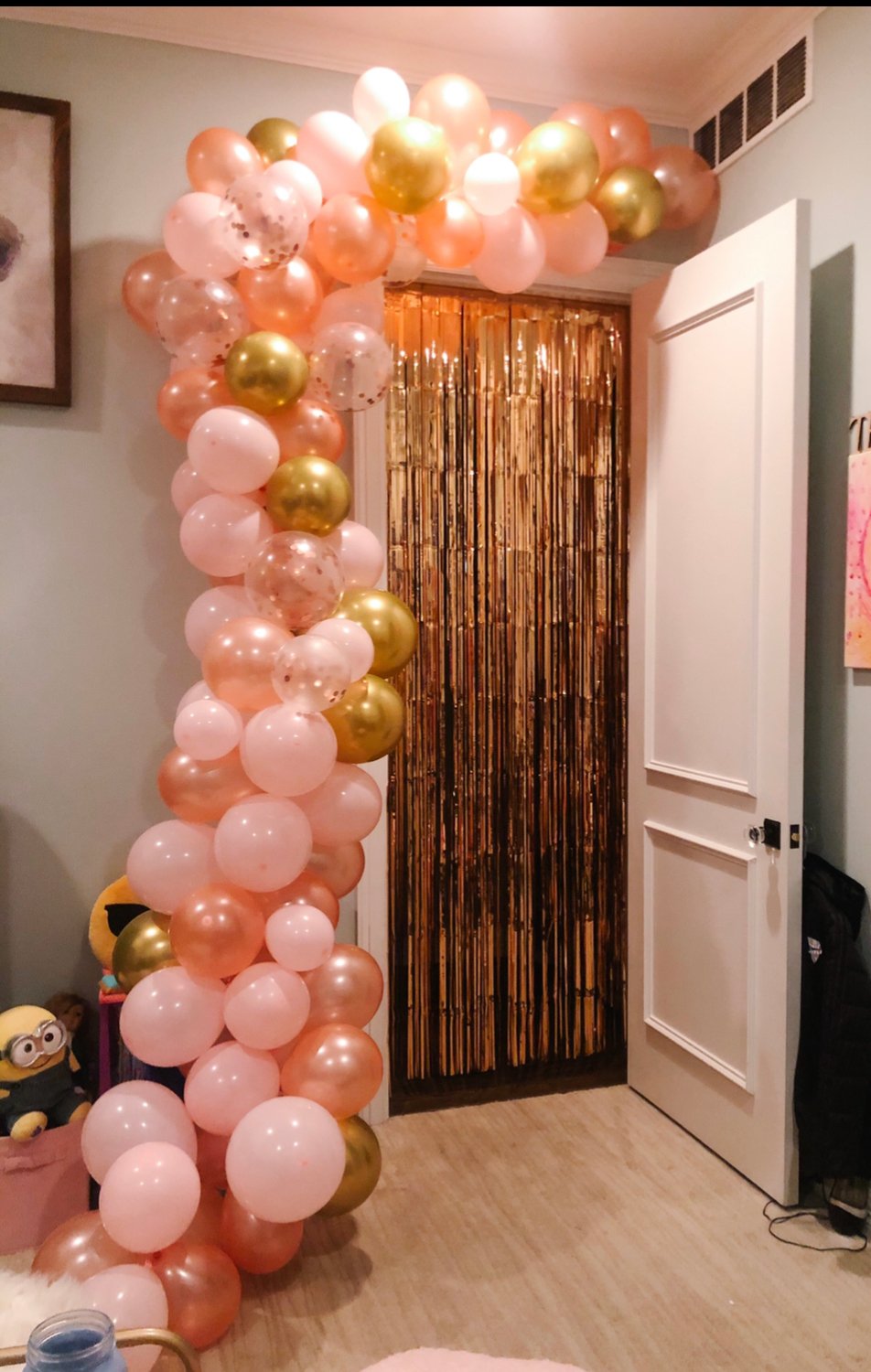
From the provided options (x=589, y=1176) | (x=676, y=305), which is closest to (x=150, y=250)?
(x=676, y=305)

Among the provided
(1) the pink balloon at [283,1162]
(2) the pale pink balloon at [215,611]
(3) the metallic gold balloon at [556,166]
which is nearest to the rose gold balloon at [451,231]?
(3) the metallic gold balloon at [556,166]

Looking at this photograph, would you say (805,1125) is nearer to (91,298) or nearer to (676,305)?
(676,305)

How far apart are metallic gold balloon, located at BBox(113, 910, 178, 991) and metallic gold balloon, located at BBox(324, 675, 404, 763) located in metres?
0.49

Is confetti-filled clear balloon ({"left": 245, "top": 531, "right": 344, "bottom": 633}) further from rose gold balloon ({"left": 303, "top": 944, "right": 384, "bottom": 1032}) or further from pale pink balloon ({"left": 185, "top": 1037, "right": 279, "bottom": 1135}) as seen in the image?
pale pink balloon ({"left": 185, "top": 1037, "right": 279, "bottom": 1135})

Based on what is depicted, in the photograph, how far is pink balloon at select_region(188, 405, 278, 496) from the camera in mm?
1874

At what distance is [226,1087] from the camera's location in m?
1.77

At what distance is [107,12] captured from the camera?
2295 millimetres

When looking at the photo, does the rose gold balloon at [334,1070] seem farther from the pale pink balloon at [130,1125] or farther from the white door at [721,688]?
the white door at [721,688]

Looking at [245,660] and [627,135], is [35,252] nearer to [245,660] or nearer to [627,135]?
[245,660]

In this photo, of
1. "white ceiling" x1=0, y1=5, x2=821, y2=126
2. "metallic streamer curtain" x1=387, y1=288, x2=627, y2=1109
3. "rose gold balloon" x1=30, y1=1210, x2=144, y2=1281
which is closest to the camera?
"rose gold balloon" x1=30, y1=1210, x2=144, y2=1281

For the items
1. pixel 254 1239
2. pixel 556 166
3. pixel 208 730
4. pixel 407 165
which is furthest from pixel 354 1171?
pixel 556 166

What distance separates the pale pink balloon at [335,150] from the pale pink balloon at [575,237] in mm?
436

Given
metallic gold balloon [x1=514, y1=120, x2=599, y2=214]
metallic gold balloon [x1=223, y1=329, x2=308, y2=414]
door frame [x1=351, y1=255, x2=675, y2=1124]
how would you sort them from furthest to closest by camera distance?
door frame [x1=351, y1=255, x2=675, y2=1124]
metallic gold balloon [x1=514, y1=120, x2=599, y2=214]
metallic gold balloon [x1=223, y1=329, x2=308, y2=414]

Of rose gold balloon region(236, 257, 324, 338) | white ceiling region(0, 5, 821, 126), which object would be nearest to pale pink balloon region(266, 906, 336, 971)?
rose gold balloon region(236, 257, 324, 338)
